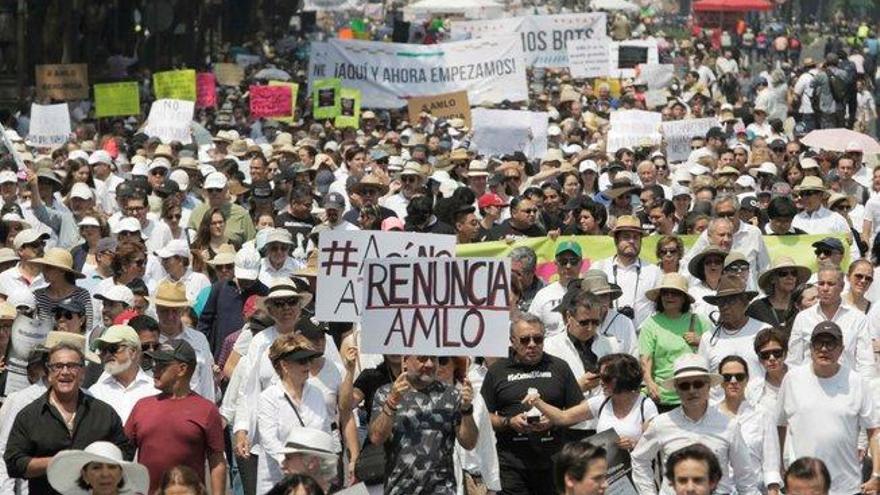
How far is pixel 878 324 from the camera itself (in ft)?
48.5

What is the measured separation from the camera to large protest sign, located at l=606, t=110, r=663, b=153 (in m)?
27.5

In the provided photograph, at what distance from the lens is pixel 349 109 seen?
106 ft

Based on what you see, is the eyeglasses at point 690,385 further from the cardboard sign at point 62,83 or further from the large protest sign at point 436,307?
the cardboard sign at point 62,83

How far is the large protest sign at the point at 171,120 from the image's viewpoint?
28.5 metres

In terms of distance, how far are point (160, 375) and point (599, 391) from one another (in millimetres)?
2422

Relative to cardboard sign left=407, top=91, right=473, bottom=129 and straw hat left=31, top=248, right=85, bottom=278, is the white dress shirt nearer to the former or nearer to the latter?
straw hat left=31, top=248, right=85, bottom=278

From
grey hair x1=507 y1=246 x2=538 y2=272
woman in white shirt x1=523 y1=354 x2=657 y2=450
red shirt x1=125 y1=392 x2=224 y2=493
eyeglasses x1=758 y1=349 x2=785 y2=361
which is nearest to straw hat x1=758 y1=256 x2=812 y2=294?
grey hair x1=507 y1=246 x2=538 y2=272

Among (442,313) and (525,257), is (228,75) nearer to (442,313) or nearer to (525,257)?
(525,257)

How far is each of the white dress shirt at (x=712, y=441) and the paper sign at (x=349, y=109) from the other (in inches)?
758

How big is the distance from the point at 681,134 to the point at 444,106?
A: 415 centimetres

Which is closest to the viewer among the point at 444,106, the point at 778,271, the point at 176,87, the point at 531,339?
the point at 531,339

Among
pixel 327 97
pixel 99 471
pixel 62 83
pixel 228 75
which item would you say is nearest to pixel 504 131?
pixel 327 97

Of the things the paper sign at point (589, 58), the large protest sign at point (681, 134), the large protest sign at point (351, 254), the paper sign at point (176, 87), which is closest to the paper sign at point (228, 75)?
the paper sign at point (589, 58)

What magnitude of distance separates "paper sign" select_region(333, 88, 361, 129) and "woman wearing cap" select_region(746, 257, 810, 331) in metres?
15.7
